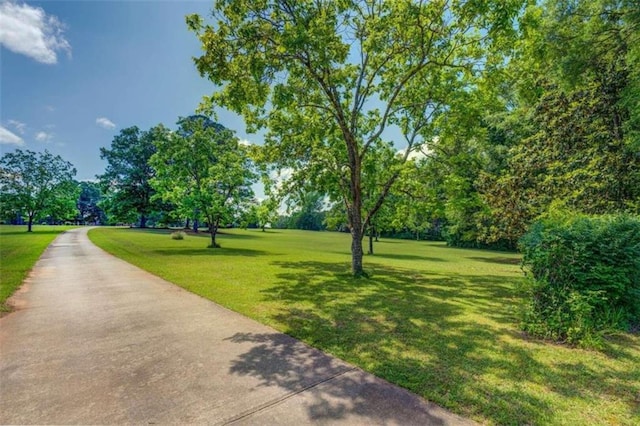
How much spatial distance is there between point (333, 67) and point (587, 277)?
31.6 feet

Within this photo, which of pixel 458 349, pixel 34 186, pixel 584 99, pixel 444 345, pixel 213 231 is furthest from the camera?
pixel 34 186

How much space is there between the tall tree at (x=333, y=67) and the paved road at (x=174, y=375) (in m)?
6.80

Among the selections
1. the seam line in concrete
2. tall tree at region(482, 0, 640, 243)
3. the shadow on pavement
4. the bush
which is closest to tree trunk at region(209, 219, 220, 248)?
the shadow on pavement

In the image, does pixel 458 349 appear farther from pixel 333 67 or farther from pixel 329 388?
pixel 333 67

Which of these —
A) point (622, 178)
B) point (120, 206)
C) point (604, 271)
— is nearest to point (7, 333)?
point (604, 271)

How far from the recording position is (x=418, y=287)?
1013 centimetres

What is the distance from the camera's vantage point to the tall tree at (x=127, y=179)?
45812 mm

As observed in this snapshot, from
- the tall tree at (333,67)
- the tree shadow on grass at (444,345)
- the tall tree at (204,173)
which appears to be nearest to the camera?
the tree shadow on grass at (444,345)

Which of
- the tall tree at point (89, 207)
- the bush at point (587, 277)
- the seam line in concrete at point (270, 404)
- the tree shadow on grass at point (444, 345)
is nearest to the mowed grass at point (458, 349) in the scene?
the tree shadow on grass at point (444, 345)

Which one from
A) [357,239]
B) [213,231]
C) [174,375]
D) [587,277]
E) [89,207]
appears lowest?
[174,375]

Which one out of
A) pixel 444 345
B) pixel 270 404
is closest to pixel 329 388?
pixel 270 404

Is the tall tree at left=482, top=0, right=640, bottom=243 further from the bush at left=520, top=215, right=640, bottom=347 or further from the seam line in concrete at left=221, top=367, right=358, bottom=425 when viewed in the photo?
the seam line in concrete at left=221, top=367, right=358, bottom=425

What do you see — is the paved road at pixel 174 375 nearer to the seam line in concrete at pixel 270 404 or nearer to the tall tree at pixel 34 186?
the seam line in concrete at pixel 270 404

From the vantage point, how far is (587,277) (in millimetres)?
5465
